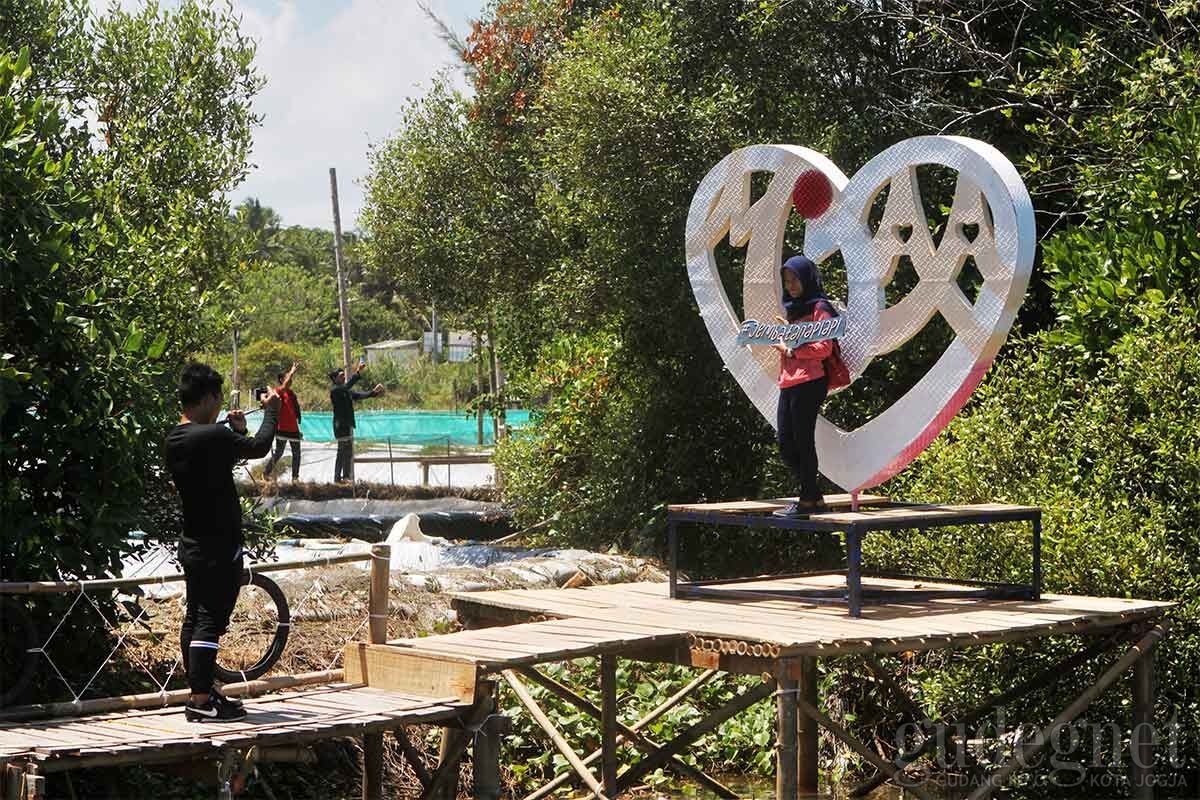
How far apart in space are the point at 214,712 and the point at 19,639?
2.27m

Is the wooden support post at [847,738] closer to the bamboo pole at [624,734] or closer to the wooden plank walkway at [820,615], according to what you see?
the wooden plank walkway at [820,615]

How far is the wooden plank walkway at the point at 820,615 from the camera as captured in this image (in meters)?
7.64

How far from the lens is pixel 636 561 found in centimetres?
1470

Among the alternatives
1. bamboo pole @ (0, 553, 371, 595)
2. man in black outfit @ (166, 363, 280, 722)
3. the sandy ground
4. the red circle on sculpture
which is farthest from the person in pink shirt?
the sandy ground

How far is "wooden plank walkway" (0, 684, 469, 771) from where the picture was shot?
244 inches

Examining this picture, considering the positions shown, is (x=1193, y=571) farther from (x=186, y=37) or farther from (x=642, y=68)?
(x=186, y=37)

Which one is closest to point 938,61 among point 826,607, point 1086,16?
point 1086,16

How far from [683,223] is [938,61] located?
9.37 ft

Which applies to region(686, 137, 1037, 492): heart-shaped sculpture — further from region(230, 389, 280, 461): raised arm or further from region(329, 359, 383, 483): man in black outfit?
region(329, 359, 383, 483): man in black outfit

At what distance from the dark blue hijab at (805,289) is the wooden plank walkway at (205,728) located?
3142 mm

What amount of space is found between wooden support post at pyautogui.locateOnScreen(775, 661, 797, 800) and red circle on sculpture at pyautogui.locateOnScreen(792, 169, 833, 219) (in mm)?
3044

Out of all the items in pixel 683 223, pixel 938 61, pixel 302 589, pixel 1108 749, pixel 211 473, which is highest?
pixel 938 61

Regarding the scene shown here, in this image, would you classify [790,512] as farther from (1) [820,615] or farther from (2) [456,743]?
(2) [456,743]

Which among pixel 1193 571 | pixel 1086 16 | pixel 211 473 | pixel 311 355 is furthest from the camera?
pixel 311 355
